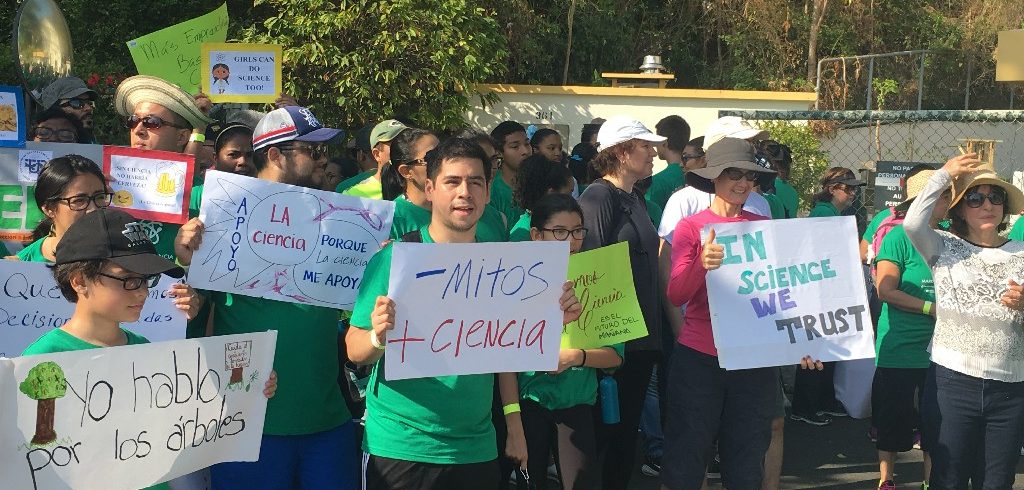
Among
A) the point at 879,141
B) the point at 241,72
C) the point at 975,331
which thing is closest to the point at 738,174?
the point at 975,331

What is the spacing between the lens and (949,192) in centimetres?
633

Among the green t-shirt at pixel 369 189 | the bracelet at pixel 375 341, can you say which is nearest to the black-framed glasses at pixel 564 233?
the green t-shirt at pixel 369 189

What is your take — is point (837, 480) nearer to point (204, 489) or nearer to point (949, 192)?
point (949, 192)

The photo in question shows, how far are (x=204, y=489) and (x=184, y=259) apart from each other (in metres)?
0.89

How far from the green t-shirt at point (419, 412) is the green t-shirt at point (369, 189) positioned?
1759 mm

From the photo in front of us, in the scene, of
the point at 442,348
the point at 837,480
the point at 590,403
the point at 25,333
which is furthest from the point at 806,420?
the point at 25,333

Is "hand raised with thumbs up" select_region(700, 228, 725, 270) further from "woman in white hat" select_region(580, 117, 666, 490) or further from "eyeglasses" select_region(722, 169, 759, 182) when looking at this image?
"woman in white hat" select_region(580, 117, 666, 490)

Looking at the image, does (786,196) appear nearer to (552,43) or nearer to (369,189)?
(369,189)

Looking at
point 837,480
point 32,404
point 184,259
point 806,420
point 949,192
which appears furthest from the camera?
point 806,420

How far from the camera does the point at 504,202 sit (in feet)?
22.0

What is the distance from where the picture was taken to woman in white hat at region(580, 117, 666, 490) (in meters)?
5.72

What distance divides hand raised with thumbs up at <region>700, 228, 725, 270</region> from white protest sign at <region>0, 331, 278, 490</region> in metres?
2.04

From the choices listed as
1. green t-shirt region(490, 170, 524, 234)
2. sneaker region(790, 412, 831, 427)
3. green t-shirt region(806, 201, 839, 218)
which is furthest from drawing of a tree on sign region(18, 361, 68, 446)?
green t-shirt region(806, 201, 839, 218)

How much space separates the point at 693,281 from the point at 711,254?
0.19 meters
